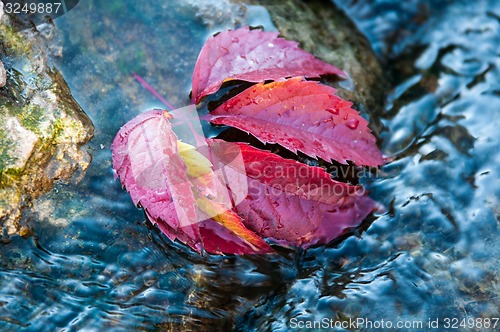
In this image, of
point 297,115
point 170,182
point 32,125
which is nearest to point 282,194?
point 297,115

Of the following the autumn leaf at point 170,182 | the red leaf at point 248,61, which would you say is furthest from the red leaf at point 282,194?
the red leaf at point 248,61

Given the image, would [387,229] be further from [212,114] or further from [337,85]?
[212,114]

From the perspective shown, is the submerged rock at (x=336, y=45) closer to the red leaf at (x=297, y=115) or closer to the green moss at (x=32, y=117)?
the red leaf at (x=297, y=115)

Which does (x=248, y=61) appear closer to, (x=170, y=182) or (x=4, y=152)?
(x=170, y=182)

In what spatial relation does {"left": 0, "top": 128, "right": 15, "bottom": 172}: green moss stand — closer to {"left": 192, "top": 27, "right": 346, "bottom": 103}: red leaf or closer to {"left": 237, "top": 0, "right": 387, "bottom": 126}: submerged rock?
{"left": 192, "top": 27, "right": 346, "bottom": 103}: red leaf

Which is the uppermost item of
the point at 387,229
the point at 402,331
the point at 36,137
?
the point at 36,137

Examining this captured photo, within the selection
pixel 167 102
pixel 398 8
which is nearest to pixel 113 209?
pixel 167 102

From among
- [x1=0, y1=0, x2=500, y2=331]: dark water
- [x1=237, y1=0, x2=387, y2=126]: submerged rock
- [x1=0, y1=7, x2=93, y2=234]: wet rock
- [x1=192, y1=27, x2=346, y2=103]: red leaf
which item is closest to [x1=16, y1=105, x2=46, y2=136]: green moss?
[x1=0, y1=7, x2=93, y2=234]: wet rock
